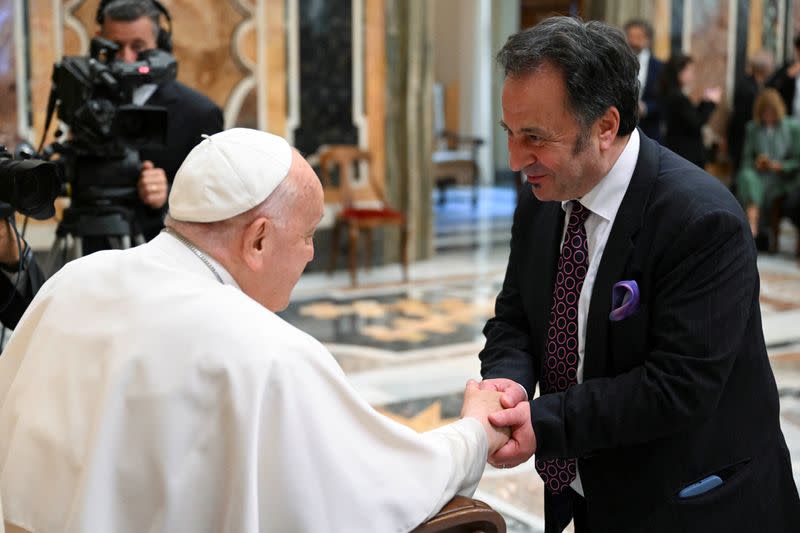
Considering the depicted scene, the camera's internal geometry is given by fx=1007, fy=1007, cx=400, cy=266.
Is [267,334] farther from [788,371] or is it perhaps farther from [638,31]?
[638,31]

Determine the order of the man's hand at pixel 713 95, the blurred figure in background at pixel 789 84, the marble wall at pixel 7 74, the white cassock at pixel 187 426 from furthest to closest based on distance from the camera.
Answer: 1. the blurred figure in background at pixel 789 84
2. the man's hand at pixel 713 95
3. the marble wall at pixel 7 74
4. the white cassock at pixel 187 426

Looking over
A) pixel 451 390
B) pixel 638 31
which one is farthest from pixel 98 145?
pixel 638 31

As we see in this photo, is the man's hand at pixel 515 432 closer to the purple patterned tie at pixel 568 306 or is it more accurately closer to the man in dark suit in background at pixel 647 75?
the purple patterned tie at pixel 568 306

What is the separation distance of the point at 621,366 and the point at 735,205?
37 centimetres

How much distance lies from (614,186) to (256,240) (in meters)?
0.73

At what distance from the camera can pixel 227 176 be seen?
166 cm

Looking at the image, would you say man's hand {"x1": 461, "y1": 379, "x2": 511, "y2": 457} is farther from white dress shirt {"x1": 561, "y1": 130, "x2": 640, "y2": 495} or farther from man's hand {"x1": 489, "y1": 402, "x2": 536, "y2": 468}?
white dress shirt {"x1": 561, "y1": 130, "x2": 640, "y2": 495}

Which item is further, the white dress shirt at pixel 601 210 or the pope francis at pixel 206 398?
the white dress shirt at pixel 601 210

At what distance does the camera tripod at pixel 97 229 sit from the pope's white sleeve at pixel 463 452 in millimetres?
1691

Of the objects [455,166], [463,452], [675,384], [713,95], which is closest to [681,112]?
[713,95]

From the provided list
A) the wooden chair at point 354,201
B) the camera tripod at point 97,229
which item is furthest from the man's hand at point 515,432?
the wooden chair at point 354,201

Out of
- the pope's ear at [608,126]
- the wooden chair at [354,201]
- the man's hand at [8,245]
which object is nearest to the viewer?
the pope's ear at [608,126]

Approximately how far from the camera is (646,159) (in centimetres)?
197

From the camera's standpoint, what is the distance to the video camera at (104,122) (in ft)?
10.5
